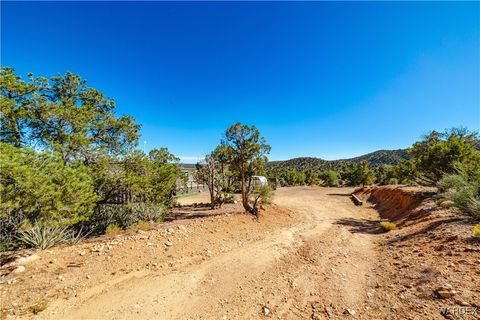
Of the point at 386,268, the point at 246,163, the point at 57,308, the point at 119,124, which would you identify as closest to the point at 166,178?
the point at 119,124

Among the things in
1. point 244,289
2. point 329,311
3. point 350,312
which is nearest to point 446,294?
point 350,312

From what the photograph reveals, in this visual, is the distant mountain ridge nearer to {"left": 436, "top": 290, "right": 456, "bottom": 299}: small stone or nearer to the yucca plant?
the yucca plant

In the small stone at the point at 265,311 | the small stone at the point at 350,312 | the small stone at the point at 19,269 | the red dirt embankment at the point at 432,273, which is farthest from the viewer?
the small stone at the point at 19,269

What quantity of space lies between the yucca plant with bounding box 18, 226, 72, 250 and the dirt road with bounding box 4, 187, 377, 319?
60.6 inches

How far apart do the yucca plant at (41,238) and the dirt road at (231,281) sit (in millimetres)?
1540

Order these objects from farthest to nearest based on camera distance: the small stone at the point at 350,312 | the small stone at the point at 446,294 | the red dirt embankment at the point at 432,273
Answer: the small stone at the point at 350,312, the small stone at the point at 446,294, the red dirt embankment at the point at 432,273

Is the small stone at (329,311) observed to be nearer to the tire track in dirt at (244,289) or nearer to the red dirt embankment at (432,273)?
the tire track in dirt at (244,289)

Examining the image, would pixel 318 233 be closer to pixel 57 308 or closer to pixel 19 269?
pixel 57 308

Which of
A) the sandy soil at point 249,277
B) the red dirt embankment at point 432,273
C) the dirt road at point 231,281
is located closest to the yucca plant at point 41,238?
the sandy soil at point 249,277

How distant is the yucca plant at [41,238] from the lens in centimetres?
624

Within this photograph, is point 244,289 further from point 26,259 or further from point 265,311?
point 26,259

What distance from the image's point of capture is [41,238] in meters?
6.33

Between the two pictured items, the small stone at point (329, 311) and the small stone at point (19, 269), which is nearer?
the small stone at point (329, 311)

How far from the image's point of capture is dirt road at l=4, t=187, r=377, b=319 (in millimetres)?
3750
